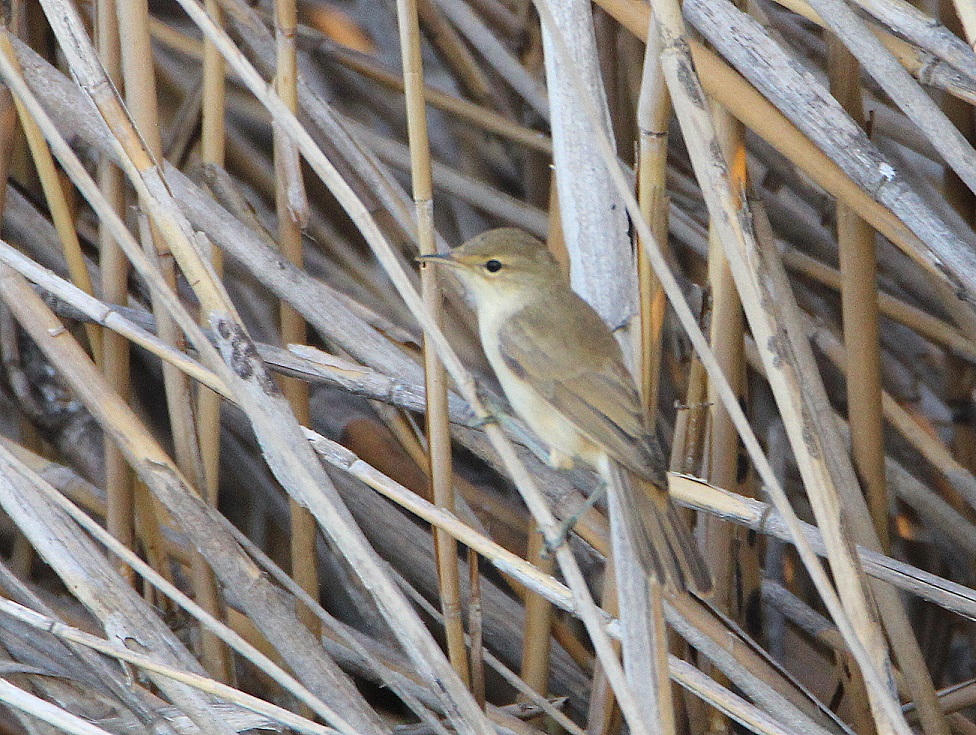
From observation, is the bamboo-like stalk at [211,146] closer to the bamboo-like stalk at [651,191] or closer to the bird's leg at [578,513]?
the bird's leg at [578,513]

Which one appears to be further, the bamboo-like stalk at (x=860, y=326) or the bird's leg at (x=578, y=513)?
the bamboo-like stalk at (x=860, y=326)

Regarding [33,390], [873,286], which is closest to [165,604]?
[33,390]

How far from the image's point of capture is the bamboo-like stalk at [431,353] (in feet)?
5.62

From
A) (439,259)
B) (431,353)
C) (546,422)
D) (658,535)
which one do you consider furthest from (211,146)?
(658,535)

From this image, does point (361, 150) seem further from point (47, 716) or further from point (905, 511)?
point (905, 511)

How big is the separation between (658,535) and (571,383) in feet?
1.29

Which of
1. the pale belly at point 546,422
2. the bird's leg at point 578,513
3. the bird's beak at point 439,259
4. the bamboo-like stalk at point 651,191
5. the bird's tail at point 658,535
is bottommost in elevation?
the bird's leg at point 578,513

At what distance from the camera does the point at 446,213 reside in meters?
3.53

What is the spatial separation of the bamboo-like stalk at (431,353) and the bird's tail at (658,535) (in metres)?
0.31

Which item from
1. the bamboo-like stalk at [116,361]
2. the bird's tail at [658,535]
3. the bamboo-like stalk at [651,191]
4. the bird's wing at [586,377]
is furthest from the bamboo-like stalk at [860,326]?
the bamboo-like stalk at [116,361]

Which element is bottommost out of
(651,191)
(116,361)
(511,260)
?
(116,361)

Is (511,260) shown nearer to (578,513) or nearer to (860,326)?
(578,513)

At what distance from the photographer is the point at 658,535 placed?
1.60 m

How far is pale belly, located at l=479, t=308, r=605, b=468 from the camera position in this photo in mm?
1891
